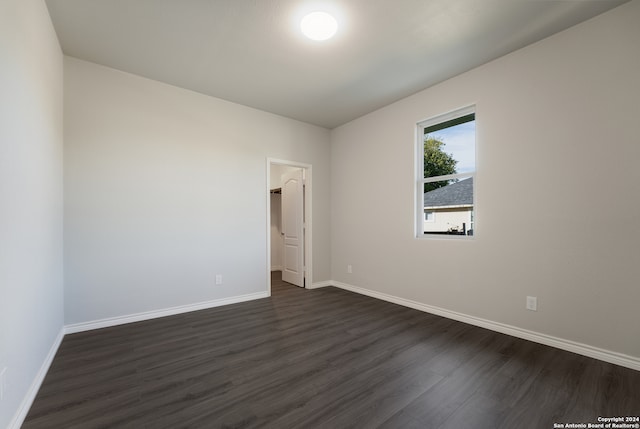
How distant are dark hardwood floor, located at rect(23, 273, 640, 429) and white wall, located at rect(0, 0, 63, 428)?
0.35 meters

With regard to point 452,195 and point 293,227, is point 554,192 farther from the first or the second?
point 293,227

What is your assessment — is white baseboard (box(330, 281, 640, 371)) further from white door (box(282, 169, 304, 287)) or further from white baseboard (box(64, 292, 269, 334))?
white baseboard (box(64, 292, 269, 334))

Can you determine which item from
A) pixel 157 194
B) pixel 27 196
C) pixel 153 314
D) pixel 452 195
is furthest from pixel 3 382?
pixel 452 195

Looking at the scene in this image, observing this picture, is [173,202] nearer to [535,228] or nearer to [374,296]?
[374,296]

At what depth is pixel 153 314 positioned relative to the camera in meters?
3.26

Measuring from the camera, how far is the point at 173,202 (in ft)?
11.2

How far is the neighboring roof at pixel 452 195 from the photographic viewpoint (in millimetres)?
3207

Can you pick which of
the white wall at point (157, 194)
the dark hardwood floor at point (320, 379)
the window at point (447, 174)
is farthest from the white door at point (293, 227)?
the window at point (447, 174)

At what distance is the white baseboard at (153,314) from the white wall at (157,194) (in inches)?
2.0

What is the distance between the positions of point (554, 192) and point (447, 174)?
1.12 meters

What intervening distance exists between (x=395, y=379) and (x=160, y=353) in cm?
201

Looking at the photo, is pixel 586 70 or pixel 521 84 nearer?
pixel 586 70

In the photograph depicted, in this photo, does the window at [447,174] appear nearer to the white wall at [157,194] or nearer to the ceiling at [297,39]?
the ceiling at [297,39]

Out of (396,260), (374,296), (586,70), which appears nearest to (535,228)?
(586,70)
